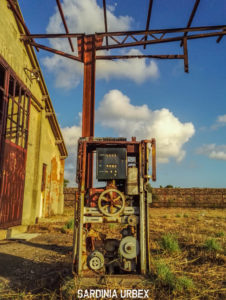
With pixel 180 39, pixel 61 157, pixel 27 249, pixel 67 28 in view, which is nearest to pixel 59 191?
pixel 61 157

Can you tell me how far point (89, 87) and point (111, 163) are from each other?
4.24 metres

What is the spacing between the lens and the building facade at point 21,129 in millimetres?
9156

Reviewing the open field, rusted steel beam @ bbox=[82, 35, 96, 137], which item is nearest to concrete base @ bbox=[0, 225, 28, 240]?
the open field

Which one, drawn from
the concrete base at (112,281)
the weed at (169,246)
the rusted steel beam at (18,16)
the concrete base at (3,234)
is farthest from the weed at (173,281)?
the rusted steel beam at (18,16)

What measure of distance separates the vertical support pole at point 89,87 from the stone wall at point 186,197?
776 inches

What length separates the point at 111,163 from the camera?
5004 millimetres

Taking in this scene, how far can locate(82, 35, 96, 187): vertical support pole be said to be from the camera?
8039 mm

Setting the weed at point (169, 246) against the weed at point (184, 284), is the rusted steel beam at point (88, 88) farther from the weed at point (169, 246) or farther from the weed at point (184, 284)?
the weed at point (184, 284)

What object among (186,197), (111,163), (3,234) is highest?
(111,163)

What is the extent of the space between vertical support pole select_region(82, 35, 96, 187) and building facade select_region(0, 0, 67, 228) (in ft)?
10.1

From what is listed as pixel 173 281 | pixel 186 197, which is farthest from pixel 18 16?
pixel 186 197

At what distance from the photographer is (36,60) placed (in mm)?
11992

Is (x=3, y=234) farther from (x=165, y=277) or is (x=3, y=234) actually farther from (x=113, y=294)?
(x=165, y=277)

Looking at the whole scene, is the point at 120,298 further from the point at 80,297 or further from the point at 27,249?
the point at 27,249
